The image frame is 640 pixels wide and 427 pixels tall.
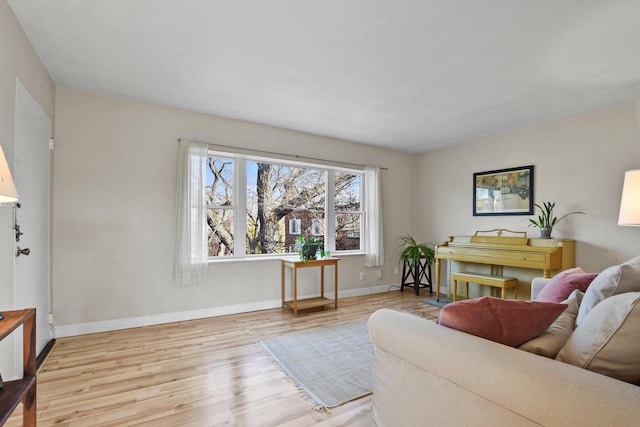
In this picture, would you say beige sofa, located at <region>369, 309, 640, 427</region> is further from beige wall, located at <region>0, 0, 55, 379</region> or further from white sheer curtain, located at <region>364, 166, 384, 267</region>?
white sheer curtain, located at <region>364, 166, 384, 267</region>

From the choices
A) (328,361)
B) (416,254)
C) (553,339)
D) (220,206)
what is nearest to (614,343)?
(553,339)

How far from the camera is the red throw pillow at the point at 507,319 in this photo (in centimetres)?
113

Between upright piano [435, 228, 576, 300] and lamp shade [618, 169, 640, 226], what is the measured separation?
107cm

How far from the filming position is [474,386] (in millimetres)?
1003

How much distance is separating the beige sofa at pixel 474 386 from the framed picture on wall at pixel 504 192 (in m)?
3.54

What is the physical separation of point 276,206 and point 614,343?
3.70m

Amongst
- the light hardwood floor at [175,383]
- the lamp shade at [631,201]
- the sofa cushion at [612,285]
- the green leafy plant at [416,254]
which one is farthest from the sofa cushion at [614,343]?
the green leafy plant at [416,254]

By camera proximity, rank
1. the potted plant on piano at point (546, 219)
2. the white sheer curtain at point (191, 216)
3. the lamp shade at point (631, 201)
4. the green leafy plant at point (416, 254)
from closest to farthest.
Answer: the lamp shade at point (631, 201) < the white sheer curtain at point (191, 216) < the potted plant on piano at point (546, 219) < the green leafy plant at point (416, 254)

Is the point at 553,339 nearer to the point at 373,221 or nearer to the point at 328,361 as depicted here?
the point at 328,361

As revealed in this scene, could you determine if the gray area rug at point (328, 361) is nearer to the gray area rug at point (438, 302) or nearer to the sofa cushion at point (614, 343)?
the sofa cushion at point (614, 343)

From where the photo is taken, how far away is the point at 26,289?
2.24 metres

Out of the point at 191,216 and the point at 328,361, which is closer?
the point at 328,361

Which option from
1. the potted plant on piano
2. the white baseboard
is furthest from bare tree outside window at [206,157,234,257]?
the potted plant on piano

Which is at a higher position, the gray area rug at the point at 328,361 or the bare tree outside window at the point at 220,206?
the bare tree outside window at the point at 220,206
